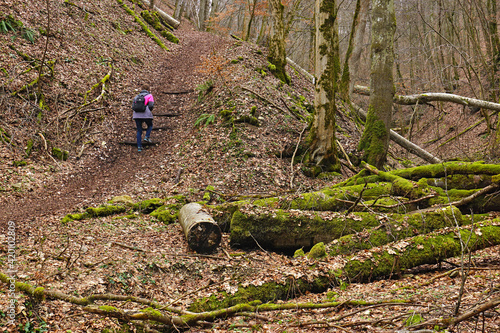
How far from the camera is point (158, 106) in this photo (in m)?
14.6

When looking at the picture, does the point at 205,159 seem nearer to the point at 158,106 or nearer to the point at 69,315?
the point at 158,106

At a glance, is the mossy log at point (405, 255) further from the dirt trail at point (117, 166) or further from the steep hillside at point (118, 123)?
the dirt trail at point (117, 166)

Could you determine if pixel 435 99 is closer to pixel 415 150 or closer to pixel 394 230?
pixel 415 150

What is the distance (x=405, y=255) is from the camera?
5.33m

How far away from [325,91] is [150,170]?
231 inches

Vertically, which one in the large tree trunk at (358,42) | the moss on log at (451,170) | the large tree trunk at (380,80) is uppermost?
the large tree trunk at (358,42)

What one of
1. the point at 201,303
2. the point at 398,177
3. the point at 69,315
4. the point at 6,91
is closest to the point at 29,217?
the point at 69,315

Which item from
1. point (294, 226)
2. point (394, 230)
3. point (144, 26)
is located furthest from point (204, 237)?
point (144, 26)

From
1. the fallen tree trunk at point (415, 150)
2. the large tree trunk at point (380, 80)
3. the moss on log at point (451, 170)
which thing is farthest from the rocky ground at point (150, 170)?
the moss on log at point (451, 170)

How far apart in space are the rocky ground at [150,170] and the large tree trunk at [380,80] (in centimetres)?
175

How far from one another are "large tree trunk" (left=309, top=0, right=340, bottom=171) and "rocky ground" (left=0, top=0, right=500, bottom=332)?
2.63ft

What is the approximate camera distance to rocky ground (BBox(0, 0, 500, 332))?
426 cm

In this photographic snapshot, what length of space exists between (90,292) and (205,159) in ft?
20.6

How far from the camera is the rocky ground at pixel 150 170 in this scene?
4.26 m
